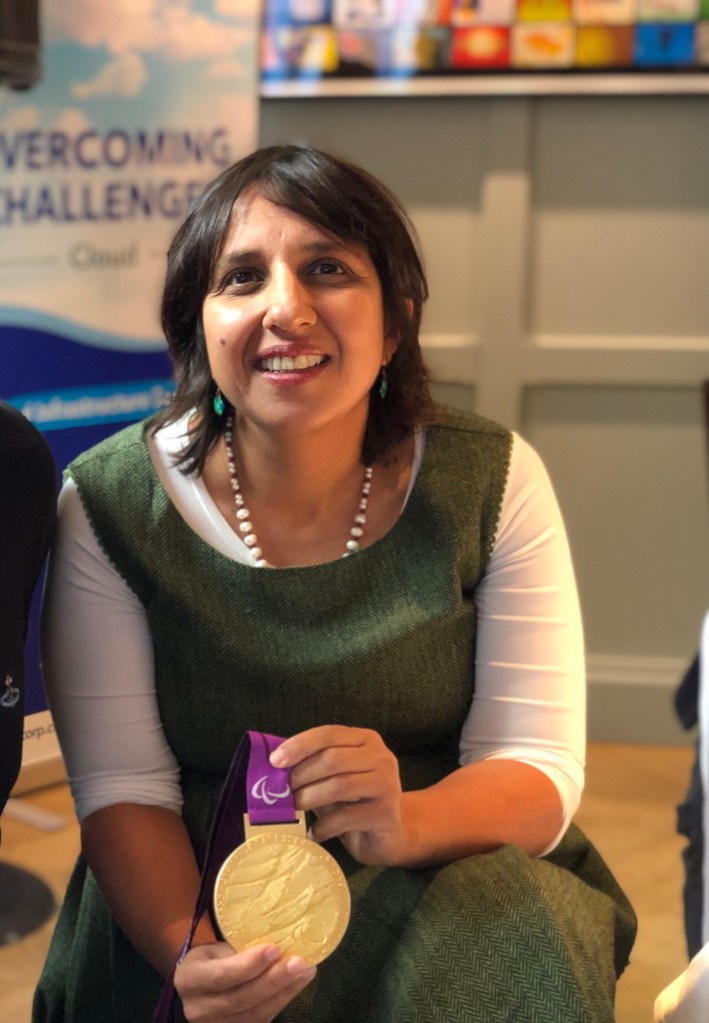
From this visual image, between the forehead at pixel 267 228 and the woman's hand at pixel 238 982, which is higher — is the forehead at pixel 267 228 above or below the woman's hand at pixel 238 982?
above

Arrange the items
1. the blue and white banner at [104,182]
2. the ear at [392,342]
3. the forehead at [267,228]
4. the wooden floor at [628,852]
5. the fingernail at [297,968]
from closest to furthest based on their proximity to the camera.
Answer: the fingernail at [297,968]
the forehead at [267,228]
the ear at [392,342]
the wooden floor at [628,852]
the blue and white banner at [104,182]

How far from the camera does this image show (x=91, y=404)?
8.62 feet

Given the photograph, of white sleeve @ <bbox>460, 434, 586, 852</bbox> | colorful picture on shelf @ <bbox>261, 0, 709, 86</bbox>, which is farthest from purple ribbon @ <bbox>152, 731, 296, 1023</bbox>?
colorful picture on shelf @ <bbox>261, 0, 709, 86</bbox>

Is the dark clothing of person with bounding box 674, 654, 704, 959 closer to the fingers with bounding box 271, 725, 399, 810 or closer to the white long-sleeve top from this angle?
the white long-sleeve top

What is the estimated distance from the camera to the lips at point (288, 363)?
130 centimetres

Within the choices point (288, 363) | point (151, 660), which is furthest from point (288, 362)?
point (151, 660)

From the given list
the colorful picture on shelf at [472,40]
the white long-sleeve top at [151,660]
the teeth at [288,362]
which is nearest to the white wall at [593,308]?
the colorful picture on shelf at [472,40]

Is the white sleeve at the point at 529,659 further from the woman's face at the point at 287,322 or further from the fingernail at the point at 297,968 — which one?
the fingernail at the point at 297,968

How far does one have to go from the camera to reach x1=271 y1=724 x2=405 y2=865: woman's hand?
3.67 feet

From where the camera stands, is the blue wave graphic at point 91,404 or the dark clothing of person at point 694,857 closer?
the dark clothing of person at point 694,857

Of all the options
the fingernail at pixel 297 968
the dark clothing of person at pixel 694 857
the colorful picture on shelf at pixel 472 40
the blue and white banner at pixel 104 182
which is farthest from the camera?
the colorful picture on shelf at pixel 472 40

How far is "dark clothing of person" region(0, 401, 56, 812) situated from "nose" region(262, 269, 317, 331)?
25cm

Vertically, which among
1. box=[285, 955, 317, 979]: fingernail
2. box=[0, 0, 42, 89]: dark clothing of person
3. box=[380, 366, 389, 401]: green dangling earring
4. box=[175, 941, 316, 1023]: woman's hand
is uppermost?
box=[0, 0, 42, 89]: dark clothing of person

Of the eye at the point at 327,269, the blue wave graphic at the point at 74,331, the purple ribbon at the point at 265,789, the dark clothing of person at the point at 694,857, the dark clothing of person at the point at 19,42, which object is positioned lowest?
the dark clothing of person at the point at 694,857
